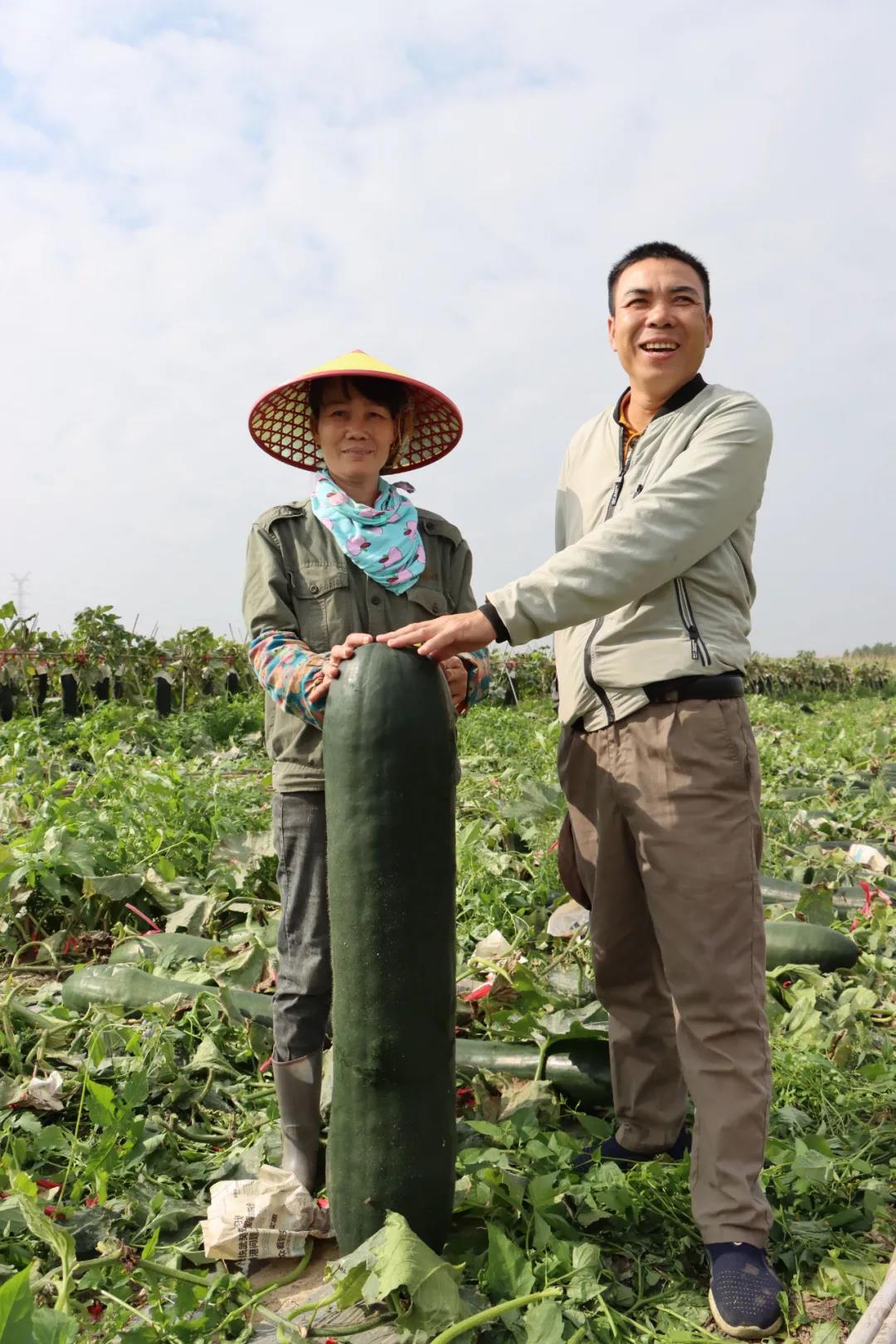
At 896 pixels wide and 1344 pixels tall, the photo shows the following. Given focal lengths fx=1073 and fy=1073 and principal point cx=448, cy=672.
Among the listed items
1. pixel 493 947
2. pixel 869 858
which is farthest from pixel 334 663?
pixel 869 858

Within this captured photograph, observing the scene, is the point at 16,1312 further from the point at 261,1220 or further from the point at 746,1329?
the point at 746,1329

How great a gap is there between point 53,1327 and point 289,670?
140cm

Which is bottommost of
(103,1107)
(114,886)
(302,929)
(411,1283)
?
(411,1283)

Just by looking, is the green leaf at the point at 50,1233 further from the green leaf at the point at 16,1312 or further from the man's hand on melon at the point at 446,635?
Result: the man's hand on melon at the point at 446,635

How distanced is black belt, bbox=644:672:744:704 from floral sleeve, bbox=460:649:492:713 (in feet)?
1.38

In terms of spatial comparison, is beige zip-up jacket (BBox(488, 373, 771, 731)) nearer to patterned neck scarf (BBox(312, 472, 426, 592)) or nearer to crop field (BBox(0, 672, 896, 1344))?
patterned neck scarf (BBox(312, 472, 426, 592))

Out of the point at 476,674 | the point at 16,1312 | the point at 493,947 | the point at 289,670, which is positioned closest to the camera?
the point at 16,1312

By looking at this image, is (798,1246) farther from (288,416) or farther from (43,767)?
(43,767)

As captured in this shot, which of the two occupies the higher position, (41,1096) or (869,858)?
(869,858)

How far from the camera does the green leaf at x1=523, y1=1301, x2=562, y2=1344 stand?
2.24m

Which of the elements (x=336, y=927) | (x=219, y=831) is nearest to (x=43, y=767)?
(x=219, y=831)

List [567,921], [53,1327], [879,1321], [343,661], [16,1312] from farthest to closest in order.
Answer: [567,921] → [343,661] → [879,1321] → [53,1327] → [16,1312]

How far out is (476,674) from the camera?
2.76 m

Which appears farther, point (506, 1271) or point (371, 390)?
point (371, 390)
